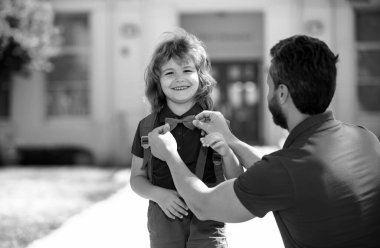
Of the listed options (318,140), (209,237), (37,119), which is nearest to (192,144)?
(209,237)

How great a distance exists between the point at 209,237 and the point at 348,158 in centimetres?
82

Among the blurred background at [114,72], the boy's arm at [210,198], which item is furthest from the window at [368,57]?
the boy's arm at [210,198]

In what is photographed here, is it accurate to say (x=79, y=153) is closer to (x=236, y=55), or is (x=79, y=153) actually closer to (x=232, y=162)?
(x=236, y=55)

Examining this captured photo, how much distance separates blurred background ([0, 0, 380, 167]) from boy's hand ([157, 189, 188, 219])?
1111 cm

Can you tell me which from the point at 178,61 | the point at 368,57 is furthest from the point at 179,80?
the point at 368,57

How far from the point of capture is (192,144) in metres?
2.48

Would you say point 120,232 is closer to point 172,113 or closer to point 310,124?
point 172,113

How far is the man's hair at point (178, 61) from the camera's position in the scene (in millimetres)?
2525

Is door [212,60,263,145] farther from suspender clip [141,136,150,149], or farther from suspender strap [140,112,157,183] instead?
suspender clip [141,136,150,149]

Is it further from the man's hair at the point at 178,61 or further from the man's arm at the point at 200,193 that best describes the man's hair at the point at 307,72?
the man's hair at the point at 178,61

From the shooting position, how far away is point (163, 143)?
217 cm

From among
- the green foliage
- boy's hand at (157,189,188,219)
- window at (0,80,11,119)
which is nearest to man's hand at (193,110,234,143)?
boy's hand at (157,189,188,219)

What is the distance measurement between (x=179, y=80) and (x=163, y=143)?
0.43 metres

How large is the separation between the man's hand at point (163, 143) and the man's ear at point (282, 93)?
19.4 inches
